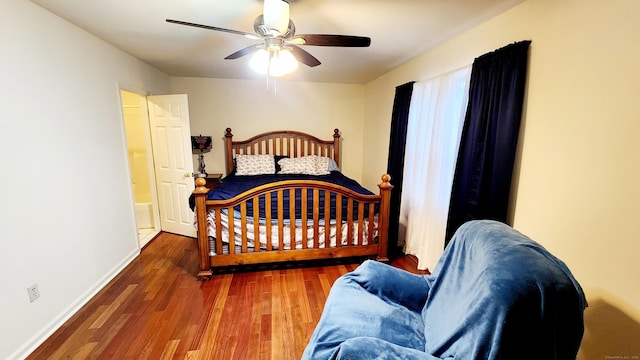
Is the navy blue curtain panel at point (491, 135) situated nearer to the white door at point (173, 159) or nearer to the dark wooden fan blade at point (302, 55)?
the dark wooden fan blade at point (302, 55)

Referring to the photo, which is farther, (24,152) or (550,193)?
(24,152)

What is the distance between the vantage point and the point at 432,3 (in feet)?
5.84

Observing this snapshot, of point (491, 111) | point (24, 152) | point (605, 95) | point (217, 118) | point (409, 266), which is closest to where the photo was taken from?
point (605, 95)

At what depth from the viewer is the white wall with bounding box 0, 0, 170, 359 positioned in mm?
1639

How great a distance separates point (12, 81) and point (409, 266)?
3448 millimetres

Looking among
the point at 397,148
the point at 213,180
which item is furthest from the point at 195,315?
the point at 397,148

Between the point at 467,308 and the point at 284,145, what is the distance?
12.8ft

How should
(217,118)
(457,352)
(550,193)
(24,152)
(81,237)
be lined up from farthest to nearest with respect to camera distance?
(217,118) < (81,237) < (24,152) < (550,193) < (457,352)

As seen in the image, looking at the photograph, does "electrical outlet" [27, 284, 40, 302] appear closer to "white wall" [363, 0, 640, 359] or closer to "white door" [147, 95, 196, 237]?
"white door" [147, 95, 196, 237]

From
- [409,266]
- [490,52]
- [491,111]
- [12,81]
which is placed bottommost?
[409,266]

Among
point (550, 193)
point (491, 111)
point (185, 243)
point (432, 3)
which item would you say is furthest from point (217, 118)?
point (550, 193)

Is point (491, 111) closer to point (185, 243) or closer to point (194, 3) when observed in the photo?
point (194, 3)

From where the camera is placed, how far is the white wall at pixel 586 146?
A: 121 cm

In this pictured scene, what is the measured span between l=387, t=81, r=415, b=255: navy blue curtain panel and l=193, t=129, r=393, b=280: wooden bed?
1.57 ft
